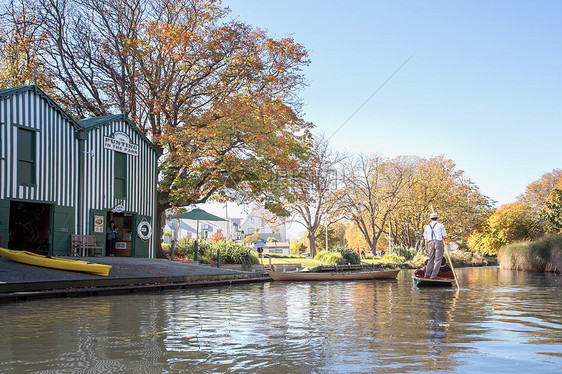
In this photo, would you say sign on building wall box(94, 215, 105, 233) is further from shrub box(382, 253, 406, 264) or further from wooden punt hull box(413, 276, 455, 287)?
shrub box(382, 253, 406, 264)

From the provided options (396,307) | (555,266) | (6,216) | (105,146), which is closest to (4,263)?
(6,216)

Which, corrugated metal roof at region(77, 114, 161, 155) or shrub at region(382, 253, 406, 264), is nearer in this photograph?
corrugated metal roof at region(77, 114, 161, 155)

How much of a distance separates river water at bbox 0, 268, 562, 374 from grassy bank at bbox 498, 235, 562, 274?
16677 millimetres

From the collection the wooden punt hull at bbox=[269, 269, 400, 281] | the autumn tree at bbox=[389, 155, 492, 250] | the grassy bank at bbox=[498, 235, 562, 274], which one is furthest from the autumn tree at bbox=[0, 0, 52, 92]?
the autumn tree at bbox=[389, 155, 492, 250]

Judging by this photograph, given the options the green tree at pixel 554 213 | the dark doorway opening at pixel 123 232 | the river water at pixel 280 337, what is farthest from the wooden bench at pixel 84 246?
the green tree at pixel 554 213

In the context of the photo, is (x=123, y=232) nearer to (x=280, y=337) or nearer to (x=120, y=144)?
(x=120, y=144)

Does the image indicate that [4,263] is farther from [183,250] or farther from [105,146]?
[183,250]

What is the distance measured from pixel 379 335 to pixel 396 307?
4.59 m

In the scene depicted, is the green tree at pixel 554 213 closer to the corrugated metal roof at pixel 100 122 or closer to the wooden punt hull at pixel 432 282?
the wooden punt hull at pixel 432 282

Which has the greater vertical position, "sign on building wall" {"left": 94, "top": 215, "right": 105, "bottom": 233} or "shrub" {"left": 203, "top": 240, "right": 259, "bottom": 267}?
"sign on building wall" {"left": 94, "top": 215, "right": 105, "bottom": 233}

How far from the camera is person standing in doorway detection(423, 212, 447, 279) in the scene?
1856cm

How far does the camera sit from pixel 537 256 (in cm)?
3050

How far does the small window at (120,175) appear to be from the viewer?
80.8ft

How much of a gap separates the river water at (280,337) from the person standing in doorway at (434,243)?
16.5ft
